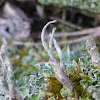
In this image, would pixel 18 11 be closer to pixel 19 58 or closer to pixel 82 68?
pixel 19 58

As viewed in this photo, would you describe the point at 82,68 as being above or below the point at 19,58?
below

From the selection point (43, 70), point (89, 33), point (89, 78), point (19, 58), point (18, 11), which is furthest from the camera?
point (18, 11)

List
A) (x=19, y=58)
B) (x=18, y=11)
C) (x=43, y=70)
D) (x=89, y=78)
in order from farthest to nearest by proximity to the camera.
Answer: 1. (x=18, y=11)
2. (x=19, y=58)
3. (x=43, y=70)
4. (x=89, y=78)

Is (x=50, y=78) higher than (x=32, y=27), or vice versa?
(x=32, y=27)

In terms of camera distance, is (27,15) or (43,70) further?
(27,15)

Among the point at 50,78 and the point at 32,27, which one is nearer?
the point at 50,78

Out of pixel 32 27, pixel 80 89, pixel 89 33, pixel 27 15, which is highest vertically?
pixel 27 15

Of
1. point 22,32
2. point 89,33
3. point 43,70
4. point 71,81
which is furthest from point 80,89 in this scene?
point 22,32

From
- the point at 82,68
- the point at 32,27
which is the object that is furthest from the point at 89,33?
the point at 82,68

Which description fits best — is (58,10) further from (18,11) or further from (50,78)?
(50,78)
